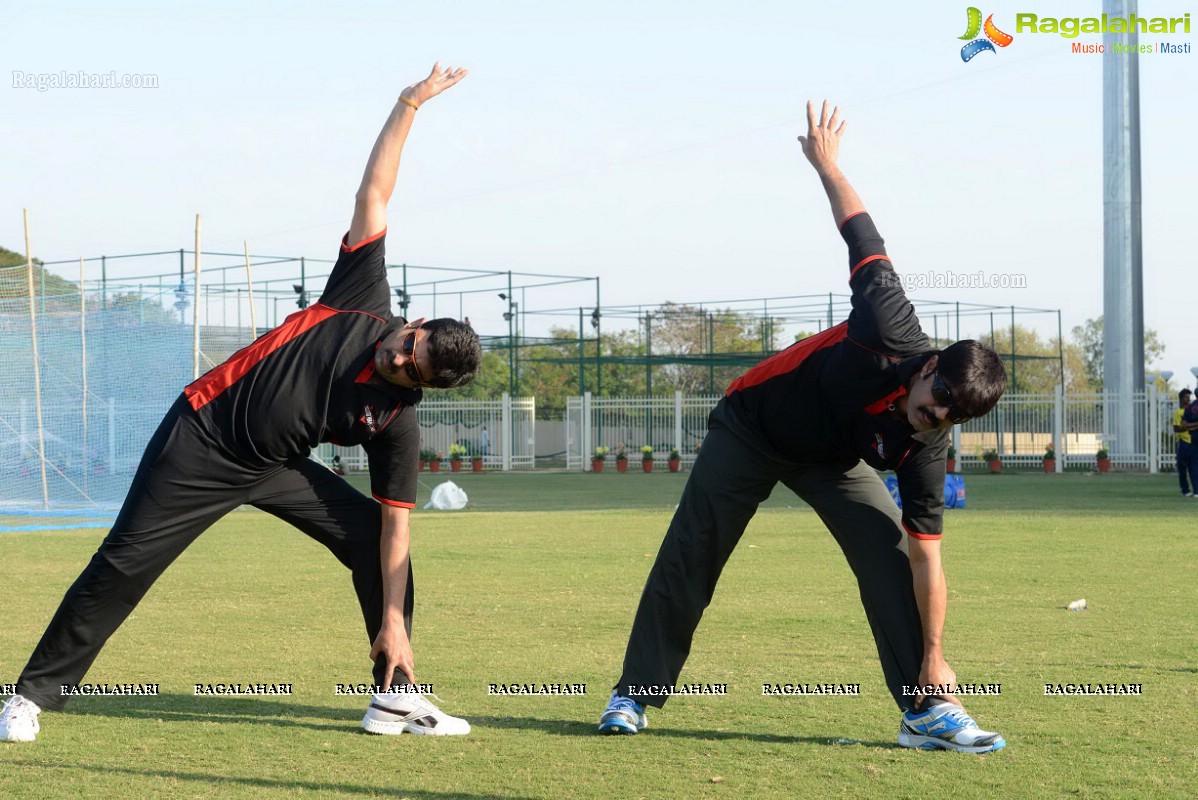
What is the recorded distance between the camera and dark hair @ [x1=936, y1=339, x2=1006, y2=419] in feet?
13.6

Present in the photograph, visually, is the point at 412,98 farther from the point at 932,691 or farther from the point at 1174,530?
the point at 1174,530

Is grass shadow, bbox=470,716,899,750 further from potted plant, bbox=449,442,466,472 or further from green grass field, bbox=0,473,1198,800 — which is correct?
potted plant, bbox=449,442,466,472

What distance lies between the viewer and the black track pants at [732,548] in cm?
497

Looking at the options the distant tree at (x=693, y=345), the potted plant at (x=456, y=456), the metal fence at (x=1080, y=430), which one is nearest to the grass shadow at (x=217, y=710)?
the metal fence at (x=1080, y=430)

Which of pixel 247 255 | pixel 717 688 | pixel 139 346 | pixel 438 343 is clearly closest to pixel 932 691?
pixel 717 688

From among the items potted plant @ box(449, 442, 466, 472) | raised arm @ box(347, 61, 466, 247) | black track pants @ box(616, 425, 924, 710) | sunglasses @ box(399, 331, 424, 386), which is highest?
raised arm @ box(347, 61, 466, 247)

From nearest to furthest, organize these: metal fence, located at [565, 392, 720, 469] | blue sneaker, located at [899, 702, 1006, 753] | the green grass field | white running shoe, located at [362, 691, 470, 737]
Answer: the green grass field < blue sneaker, located at [899, 702, 1006, 753] < white running shoe, located at [362, 691, 470, 737] < metal fence, located at [565, 392, 720, 469]

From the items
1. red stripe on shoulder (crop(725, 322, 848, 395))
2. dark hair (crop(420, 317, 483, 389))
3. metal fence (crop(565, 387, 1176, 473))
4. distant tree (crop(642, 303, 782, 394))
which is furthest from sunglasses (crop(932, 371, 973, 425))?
distant tree (crop(642, 303, 782, 394))

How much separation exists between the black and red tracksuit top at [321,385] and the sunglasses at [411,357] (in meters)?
0.16

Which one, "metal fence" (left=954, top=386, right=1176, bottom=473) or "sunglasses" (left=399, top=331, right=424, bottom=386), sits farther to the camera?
"metal fence" (left=954, top=386, right=1176, bottom=473)

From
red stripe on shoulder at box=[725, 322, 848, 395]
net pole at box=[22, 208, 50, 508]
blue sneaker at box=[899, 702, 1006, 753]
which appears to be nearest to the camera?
blue sneaker at box=[899, 702, 1006, 753]

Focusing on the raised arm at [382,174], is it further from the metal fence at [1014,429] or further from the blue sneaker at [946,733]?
the metal fence at [1014,429]

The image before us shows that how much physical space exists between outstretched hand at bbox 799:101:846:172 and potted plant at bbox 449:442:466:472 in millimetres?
33102

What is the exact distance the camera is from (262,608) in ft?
27.3
